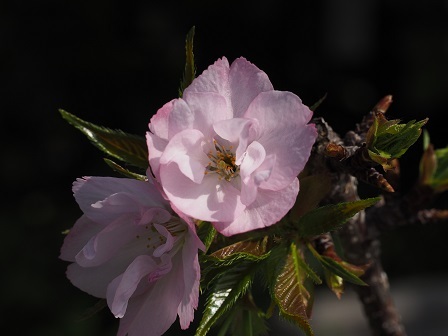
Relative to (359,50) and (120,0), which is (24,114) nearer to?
(120,0)

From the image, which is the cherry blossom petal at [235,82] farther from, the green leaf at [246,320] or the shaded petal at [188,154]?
the green leaf at [246,320]

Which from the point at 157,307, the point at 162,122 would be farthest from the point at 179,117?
the point at 157,307

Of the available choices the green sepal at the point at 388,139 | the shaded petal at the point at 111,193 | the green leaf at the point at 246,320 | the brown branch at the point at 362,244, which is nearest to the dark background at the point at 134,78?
the brown branch at the point at 362,244

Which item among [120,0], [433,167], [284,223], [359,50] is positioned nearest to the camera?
[284,223]

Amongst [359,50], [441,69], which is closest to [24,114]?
[359,50]

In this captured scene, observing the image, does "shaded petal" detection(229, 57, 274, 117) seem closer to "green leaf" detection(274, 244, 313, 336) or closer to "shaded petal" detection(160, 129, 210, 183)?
"shaded petal" detection(160, 129, 210, 183)

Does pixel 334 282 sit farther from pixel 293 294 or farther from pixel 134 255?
pixel 134 255

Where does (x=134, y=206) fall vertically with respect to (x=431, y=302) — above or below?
above

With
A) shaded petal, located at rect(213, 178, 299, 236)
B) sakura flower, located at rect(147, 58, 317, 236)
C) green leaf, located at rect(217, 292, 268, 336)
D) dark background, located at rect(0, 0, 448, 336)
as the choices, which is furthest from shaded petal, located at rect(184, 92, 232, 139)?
dark background, located at rect(0, 0, 448, 336)
